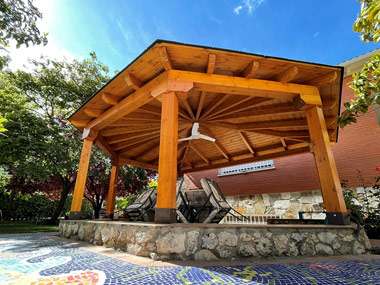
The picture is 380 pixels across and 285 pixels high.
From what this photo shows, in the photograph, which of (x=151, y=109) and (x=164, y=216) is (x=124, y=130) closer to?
(x=151, y=109)

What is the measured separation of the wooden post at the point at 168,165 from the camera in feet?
8.65

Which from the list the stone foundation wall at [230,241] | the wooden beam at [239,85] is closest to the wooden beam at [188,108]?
the wooden beam at [239,85]

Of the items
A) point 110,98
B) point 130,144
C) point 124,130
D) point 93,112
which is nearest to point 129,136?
point 124,130

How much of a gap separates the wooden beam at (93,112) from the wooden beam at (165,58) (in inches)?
98.6

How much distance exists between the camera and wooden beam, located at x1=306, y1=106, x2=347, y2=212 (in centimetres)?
300

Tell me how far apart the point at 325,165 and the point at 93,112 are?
516cm

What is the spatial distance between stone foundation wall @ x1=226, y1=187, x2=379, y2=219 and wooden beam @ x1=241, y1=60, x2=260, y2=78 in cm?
519

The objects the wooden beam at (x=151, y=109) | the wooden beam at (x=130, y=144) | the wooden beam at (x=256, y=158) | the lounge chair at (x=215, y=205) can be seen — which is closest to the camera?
the lounge chair at (x=215, y=205)

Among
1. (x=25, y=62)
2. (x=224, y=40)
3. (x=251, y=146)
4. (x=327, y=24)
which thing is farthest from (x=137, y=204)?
(x=327, y=24)

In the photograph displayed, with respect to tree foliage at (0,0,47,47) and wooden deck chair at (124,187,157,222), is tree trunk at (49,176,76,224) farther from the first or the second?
tree foliage at (0,0,47,47)

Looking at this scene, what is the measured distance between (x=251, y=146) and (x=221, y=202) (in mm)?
3714

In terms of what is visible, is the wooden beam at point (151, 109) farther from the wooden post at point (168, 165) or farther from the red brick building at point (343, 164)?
the red brick building at point (343, 164)

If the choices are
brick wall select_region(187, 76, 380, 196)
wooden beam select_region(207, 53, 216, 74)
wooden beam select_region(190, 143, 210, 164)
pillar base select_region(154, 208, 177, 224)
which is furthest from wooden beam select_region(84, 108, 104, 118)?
brick wall select_region(187, 76, 380, 196)

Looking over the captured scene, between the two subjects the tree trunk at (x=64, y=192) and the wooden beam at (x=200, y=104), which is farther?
the tree trunk at (x=64, y=192)
